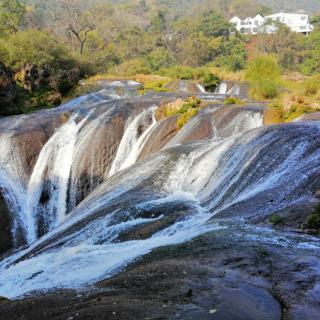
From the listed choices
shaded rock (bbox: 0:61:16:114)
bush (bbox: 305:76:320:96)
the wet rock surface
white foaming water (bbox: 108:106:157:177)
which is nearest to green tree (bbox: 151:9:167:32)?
shaded rock (bbox: 0:61:16:114)

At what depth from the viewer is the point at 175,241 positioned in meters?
6.38

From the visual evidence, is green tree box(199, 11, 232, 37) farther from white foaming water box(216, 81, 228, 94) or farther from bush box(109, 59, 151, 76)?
white foaming water box(216, 81, 228, 94)

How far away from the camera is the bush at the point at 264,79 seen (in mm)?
19891

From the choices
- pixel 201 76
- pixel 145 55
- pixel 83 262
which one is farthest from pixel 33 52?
pixel 145 55

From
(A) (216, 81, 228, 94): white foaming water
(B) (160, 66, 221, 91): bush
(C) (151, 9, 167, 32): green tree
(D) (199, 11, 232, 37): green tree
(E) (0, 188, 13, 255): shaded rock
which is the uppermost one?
(C) (151, 9, 167, 32): green tree

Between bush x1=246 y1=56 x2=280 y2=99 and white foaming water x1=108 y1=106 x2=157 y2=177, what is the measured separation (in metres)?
5.17

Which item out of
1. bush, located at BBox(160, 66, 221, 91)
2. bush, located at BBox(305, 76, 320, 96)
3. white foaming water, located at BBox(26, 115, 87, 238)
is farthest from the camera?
bush, located at BBox(160, 66, 221, 91)

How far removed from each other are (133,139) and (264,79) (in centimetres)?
771

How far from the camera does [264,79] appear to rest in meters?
21.0

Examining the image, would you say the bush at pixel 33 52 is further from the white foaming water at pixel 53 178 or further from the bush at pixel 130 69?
the white foaming water at pixel 53 178

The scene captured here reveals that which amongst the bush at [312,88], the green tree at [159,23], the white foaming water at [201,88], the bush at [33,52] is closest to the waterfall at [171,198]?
the bush at [312,88]

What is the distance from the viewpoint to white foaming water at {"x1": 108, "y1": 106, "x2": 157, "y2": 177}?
15586 mm

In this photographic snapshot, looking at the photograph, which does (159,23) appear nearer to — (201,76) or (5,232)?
(201,76)

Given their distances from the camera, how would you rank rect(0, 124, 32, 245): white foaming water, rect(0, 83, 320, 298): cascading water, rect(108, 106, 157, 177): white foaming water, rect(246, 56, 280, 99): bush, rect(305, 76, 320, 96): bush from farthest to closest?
rect(246, 56, 280, 99): bush
rect(305, 76, 320, 96): bush
rect(108, 106, 157, 177): white foaming water
rect(0, 124, 32, 245): white foaming water
rect(0, 83, 320, 298): cascading water
